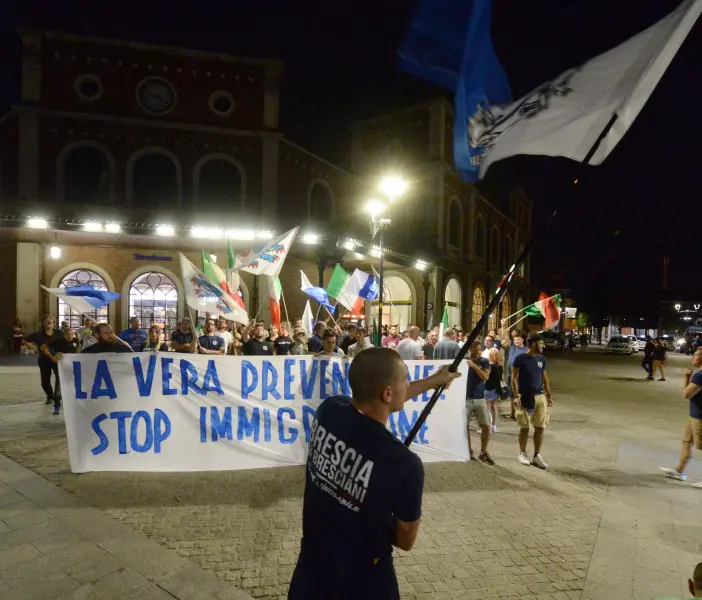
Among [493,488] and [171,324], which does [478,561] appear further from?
[171,324]

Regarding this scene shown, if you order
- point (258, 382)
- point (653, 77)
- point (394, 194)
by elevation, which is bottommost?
point (258, 382)

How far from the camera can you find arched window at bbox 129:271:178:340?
60.4ft

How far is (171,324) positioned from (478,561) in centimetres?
1695

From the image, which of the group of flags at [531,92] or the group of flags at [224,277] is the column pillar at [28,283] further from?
the group of flags at [531,92]

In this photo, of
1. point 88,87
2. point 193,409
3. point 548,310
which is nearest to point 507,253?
point 548,310

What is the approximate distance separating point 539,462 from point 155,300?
53.5ft

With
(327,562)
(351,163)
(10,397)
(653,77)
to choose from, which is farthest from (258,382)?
(351,163)

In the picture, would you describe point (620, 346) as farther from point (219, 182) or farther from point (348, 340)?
point (219, 182)

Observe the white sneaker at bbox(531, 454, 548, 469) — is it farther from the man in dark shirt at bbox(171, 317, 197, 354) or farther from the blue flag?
the man in dark shirt at bbox(171, 317, 197, 354)

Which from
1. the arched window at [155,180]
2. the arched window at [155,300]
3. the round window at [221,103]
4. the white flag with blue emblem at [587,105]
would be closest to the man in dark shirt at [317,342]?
the white flag with blue emblem at [587,105]

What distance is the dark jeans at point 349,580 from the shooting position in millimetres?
1665

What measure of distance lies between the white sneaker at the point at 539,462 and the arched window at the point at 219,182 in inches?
648

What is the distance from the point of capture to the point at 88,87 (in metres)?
18.3

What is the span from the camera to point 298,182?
72.2 ft
